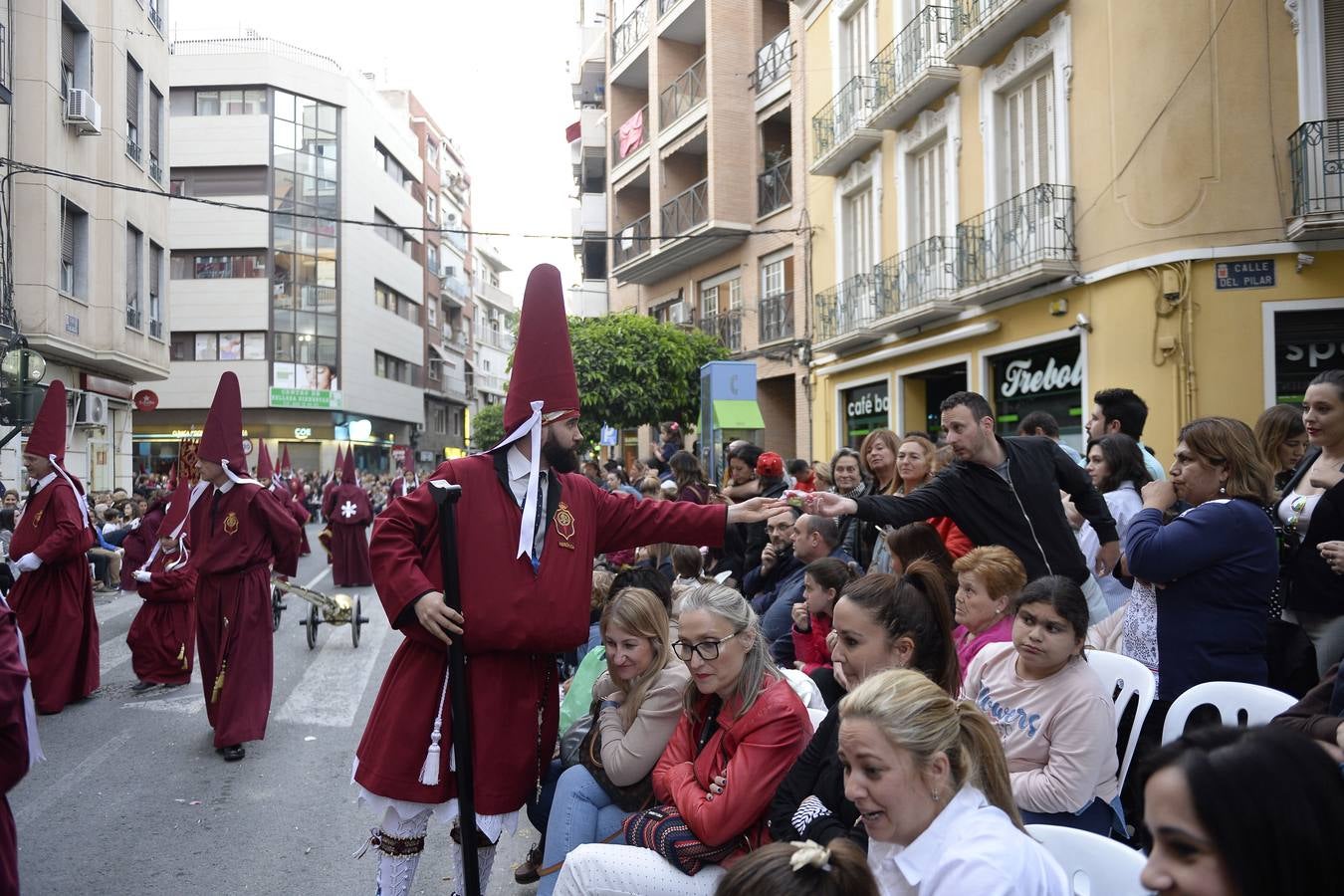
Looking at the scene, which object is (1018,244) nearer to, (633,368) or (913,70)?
(913,70)

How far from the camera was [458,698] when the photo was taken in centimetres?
350

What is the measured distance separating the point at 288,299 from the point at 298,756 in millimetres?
39332

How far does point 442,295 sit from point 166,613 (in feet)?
174

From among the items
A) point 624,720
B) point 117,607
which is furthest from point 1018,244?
point 117,607

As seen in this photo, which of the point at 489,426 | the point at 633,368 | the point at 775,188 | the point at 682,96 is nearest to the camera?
the point at 633,368

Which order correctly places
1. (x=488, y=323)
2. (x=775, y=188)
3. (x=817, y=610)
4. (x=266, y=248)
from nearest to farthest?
1. (x=817, y=610)
2. (x=775, y=188)
3. (x=266, y=248)
4. (x=488, y=323)

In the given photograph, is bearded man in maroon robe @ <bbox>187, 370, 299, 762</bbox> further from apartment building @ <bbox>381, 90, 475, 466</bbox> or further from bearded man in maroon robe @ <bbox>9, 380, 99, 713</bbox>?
apartment building @ <bbox>381, 90, 475, 466</bbox>

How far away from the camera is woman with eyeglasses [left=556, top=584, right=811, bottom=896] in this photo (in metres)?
3.26

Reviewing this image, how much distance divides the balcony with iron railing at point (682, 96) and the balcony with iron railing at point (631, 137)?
1.28m

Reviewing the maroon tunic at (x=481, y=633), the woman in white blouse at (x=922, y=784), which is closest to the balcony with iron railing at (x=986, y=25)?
the maroon tunic at (x=481, y=633)

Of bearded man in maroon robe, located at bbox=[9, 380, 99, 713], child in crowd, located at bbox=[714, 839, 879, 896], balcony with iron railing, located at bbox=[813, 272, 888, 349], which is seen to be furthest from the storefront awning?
child in crowd, located at bbox=[714, 839, 879, 896]

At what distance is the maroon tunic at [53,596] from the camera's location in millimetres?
7961

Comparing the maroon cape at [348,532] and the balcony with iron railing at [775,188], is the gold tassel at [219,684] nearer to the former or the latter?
the maroon cape at [348,532]

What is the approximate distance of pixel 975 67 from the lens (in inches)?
607
